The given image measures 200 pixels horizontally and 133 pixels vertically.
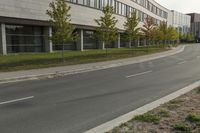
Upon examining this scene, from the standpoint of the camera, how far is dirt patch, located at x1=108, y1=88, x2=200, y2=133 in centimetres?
Answer: 584

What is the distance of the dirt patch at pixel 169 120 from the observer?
5.84 metres

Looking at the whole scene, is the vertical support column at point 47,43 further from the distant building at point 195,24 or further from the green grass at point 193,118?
the distant building at point 195,24

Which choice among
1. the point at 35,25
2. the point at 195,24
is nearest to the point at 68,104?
the point at 35,25

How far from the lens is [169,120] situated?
652 cm

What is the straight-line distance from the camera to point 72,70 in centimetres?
1927

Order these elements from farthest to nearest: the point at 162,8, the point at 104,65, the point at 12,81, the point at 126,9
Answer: the point at 162,8 → the point at 126,9 → the point at 104,65 → the point at 12,81

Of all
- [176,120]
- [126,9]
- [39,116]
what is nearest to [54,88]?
[39,116]

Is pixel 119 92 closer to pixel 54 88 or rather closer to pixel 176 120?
pixel 54 88

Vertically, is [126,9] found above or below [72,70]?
above

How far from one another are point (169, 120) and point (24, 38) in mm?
29049

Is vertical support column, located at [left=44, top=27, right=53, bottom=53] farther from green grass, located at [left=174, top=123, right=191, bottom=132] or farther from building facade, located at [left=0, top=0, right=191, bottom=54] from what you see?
green grass, located at [left=174, top=123, right=191, bottom=132]

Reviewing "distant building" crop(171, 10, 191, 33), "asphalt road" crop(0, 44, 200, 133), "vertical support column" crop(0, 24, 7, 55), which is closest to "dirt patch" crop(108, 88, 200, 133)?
"asphalt road" crop(0, 44, 200, 133)

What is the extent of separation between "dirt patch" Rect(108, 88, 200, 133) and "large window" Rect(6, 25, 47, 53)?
26001mm

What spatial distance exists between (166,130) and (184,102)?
2.84m
